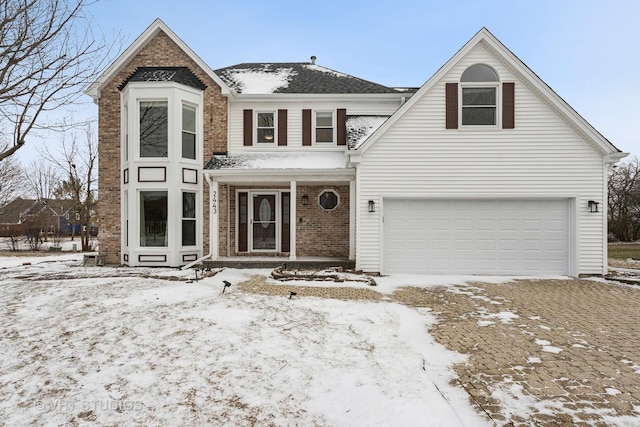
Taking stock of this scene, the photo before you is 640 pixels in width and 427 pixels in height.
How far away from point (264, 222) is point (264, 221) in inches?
1.5

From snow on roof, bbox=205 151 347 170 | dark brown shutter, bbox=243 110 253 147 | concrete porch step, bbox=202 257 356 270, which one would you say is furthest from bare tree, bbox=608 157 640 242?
dark brown shutter, bbox=243 110 253 147

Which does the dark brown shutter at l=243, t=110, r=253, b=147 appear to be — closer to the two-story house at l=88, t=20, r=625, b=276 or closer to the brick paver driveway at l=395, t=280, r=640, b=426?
the two-story house at l=88, t=20, r=625, b=276

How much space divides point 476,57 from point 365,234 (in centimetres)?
628

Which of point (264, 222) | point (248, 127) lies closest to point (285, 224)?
point (264, 222)

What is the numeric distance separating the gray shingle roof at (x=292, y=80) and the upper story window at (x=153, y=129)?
9.68ft

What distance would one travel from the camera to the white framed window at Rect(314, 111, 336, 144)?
42.0 feet

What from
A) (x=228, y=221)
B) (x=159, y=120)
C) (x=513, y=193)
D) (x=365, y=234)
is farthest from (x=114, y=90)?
(x=513, y=193)

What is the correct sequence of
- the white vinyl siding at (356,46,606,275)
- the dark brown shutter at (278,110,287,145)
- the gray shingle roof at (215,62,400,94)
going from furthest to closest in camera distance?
the gray shingle roof at (215,62,400,94) → the dark brown shutter at (278,110,287,145) → the white vinyl siding at (356,46,606,275)

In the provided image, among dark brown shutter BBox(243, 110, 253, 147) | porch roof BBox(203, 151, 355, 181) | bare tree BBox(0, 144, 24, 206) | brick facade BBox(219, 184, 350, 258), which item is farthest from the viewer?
bare tree BBox(0, 144, 24, 206)

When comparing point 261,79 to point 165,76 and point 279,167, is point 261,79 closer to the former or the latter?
point 165,76

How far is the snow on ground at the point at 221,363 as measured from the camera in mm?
3123

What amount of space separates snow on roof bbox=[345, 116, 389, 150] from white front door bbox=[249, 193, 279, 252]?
144 inches

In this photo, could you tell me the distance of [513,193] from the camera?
1009 cm

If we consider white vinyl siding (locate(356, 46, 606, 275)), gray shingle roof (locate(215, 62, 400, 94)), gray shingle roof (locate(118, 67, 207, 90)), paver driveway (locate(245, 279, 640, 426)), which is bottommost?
paver driveway (locate(245, 279, 640, 426))
